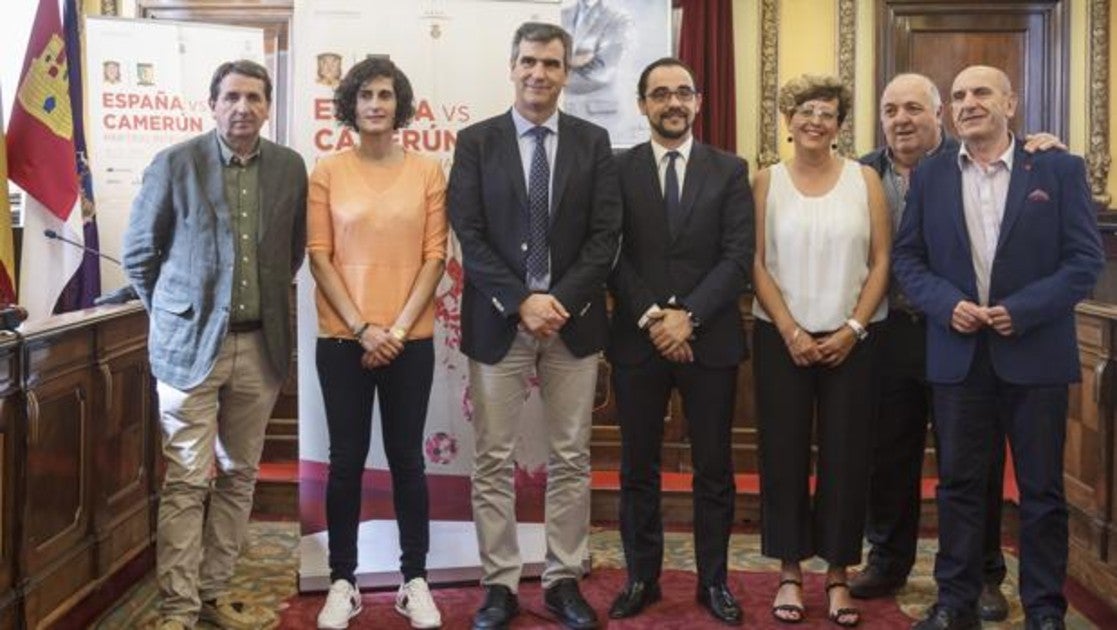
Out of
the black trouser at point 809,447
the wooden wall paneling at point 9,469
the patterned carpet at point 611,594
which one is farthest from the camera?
the patterned carpet at point 611,594

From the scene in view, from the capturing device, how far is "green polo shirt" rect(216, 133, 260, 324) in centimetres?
263

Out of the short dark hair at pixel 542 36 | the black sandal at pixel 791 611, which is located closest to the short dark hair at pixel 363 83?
the short dark hair at pixel 542 36

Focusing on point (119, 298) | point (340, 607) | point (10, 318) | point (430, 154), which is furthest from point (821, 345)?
point (119, 298)

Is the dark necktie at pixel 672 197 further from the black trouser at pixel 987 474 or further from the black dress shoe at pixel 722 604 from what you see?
the black dress shoe at pixel 722 604

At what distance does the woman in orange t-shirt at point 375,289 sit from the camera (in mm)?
2680

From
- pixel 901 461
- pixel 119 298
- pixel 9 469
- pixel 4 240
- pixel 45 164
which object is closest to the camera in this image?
pixel 9 469

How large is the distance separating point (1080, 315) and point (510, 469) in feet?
6.12

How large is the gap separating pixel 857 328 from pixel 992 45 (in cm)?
393

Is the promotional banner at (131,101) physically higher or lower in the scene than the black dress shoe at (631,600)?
higher

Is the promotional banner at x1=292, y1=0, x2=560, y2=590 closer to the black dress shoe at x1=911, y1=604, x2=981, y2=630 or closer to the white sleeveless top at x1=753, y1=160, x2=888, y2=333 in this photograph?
the white sleeveless top at x1=753, y1=160, x2=888, y2=333

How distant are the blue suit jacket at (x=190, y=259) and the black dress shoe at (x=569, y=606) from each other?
98 cm

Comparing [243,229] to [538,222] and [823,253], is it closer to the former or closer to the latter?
[538,222]

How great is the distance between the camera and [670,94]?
8.90 ft

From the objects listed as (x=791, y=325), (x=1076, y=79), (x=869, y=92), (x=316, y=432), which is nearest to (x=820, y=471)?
(x=791, y=325)
